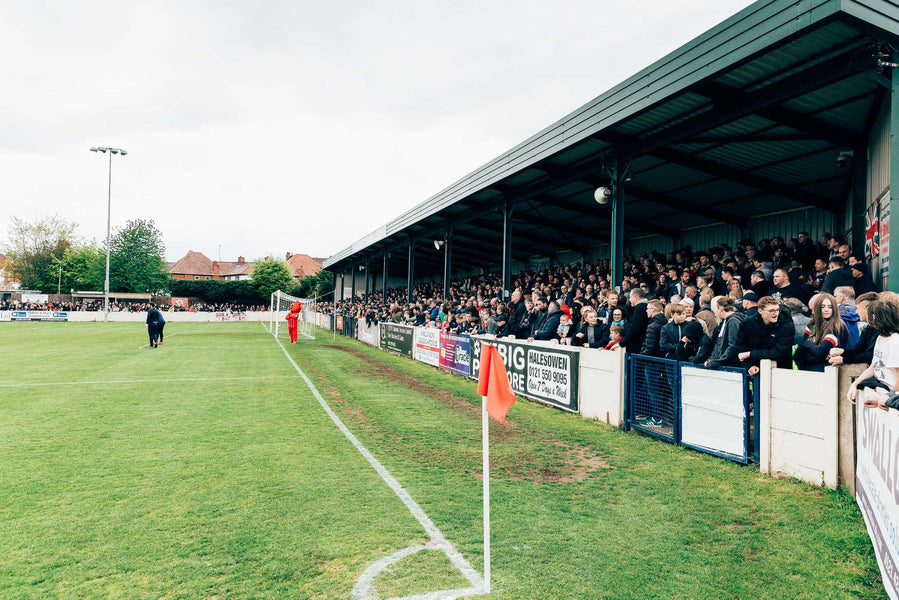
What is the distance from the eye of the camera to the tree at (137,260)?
79.3 m

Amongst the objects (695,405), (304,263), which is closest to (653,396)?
(695,405)

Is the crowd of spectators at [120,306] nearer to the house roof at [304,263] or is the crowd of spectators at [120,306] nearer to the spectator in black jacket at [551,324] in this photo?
the house roof at [304,263]

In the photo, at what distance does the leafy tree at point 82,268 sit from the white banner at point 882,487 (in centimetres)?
9385

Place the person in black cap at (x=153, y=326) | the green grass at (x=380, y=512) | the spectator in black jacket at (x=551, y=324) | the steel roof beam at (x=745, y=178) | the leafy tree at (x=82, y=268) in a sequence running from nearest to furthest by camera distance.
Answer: the green grass at (x=380, y=512), the spectator in black jacket at (x=551, y=324), the steel roof beam at (x=745, y=178), the person in black cap at (x=153, y=326), the leafy tree at (x=82, y=268)

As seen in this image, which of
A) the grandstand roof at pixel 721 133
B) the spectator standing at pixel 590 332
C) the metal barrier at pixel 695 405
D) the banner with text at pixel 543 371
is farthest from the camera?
the spectator standing at pixel 590 332

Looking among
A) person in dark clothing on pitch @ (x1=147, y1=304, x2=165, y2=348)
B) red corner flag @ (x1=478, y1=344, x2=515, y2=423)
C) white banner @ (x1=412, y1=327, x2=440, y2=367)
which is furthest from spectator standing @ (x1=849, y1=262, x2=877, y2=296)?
person in dark clothing on pitch @ (x1=147, y1=304, x2=165, y2=348)

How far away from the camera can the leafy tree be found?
80750 mm

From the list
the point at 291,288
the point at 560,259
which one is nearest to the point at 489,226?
the point at 560,259

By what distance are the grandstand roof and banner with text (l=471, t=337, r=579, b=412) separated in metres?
5.03

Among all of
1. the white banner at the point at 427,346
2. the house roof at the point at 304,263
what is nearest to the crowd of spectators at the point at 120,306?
the house roof at the point at 304,263

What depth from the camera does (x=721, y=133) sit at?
12516mm

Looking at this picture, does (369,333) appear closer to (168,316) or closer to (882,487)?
(882,487)

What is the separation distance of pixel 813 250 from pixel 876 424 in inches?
373

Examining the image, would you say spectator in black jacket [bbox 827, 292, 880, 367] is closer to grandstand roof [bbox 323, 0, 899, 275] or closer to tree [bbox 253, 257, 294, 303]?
grandstand roof [bbox 323, 0, 899, 275]
